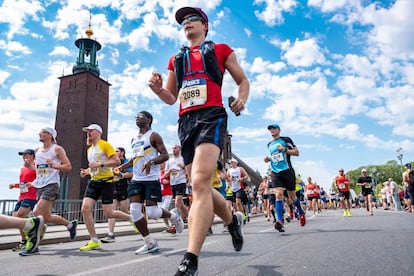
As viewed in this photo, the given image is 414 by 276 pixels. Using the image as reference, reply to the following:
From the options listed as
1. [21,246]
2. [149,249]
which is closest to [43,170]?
[21,246]

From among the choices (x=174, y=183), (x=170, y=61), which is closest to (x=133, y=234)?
(x=174, y=183)

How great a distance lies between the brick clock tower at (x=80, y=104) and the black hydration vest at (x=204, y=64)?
173 feet

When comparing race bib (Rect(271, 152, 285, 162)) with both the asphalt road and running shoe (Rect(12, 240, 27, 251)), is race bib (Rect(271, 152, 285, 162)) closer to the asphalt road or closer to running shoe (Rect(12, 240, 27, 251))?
the asphalt road

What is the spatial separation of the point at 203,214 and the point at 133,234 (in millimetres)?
7535

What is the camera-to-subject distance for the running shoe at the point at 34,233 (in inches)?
200

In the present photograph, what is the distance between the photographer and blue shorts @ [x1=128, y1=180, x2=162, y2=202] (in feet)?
18.0

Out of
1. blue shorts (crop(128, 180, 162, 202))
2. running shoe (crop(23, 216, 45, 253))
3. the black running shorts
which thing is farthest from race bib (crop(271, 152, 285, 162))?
the black running shorts

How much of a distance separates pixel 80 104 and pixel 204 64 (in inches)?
2317

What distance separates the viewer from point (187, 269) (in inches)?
85.7

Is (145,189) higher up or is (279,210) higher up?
(145,189)

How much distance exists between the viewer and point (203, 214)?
2504mm

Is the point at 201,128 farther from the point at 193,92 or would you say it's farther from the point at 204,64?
the point at 204,64

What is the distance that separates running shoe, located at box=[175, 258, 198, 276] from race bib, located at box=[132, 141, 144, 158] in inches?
145

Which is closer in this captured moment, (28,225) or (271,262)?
(271,262)
